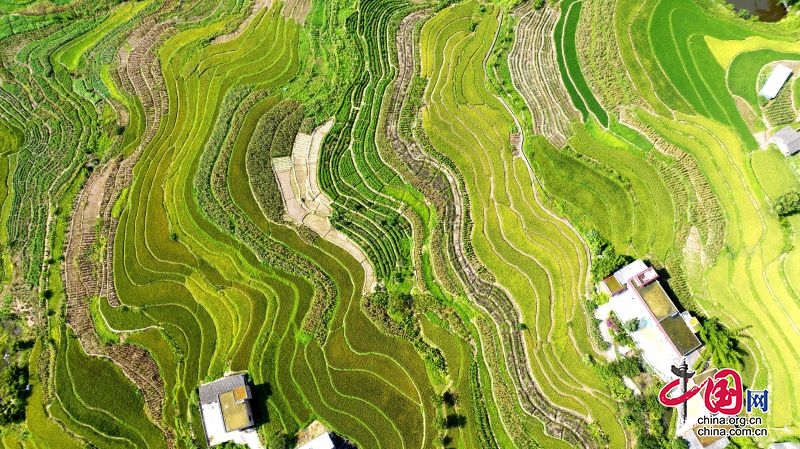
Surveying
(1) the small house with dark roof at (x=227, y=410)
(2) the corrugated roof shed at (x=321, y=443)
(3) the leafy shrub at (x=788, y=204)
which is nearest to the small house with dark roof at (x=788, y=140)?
(3) the leafy shrub at (x=788, y=204)

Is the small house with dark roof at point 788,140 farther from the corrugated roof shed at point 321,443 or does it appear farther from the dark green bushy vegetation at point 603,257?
the corrugated roof shed at point 321,443

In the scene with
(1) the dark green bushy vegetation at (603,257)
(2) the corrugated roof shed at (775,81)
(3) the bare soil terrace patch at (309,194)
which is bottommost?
(1) the dark green bushy vegetation at (603,257)

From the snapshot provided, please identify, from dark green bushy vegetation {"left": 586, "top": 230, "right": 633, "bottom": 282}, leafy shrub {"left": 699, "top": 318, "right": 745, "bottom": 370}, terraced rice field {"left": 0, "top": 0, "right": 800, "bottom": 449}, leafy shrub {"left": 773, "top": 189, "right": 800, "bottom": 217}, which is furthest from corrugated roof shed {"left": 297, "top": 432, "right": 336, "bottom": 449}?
leafy shrub {"left": 773, "top": 189, "right": 800, "bottom": 217}

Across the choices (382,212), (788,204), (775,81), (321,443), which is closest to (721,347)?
(788,204)

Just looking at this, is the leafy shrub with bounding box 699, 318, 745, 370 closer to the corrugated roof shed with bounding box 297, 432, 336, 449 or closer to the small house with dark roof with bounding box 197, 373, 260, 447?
the corrugated roof shed with bounding box 297, 432, 336, 449

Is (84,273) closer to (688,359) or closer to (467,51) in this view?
(467,51)

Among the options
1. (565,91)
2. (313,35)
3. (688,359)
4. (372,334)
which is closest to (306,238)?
(372,334)

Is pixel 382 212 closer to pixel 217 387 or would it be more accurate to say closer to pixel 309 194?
pixel 309 194
